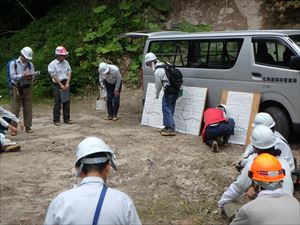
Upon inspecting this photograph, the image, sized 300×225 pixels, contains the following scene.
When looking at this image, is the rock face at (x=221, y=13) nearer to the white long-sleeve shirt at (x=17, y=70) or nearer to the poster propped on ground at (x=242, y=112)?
the poster propped on ground at (x=242, y=112)

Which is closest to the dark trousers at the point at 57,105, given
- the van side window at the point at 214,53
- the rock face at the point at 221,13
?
the van side window at the point at 214,53

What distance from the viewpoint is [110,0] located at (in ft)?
56.6

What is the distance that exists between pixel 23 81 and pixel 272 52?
4.80m

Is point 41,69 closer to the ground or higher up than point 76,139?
higher up

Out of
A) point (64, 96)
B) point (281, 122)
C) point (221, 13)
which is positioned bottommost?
point (281, 122)

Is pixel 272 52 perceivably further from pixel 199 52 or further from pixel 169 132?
pixel 169 132

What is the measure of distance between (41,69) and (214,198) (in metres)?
10.5

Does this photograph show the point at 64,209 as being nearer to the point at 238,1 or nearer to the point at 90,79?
the point at 90,79

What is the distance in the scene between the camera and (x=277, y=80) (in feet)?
26.1

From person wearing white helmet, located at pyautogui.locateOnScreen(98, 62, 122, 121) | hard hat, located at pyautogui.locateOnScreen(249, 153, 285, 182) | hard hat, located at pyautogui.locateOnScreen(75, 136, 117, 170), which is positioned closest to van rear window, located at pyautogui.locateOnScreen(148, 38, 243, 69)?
person wearing white helmet, located at pyautogui.locateOnScreen(98, 62, 122, 121)

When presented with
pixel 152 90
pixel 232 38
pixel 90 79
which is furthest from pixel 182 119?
pixel 90 79

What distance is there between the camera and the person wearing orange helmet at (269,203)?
298cm

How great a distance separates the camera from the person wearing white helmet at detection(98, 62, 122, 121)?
33.9 feet

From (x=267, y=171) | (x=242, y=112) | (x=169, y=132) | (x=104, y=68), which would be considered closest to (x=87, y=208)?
(x=267, y=171)
